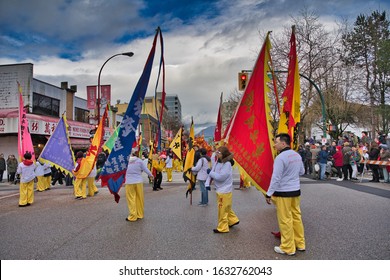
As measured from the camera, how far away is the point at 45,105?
23.1 meters

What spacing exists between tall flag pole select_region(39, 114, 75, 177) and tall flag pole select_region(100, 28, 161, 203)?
495cm

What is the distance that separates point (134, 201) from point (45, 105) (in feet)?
66.3

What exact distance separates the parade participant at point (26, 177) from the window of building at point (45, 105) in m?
14.9

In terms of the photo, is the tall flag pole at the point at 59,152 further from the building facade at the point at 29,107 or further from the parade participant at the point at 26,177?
the building facade at the point at 29,107

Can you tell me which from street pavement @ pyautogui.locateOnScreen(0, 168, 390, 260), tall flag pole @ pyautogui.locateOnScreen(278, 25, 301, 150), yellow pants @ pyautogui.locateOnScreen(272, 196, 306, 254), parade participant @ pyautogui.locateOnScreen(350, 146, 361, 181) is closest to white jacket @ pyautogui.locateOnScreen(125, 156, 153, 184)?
street pavement @ pyautogui.locateOnScreen(0, 168, 390, 260)

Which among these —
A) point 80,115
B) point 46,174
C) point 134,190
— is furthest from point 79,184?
point 80,115

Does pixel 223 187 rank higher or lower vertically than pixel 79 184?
higher

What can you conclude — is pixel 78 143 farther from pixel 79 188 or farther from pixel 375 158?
pixel 375 158

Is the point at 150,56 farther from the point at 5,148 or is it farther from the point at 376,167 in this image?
the point at 5,148

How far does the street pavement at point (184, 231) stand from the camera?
428 centimetres

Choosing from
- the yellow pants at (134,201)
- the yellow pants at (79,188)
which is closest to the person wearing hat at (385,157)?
the yellow pants at (134,201)

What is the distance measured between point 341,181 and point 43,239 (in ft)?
40.1

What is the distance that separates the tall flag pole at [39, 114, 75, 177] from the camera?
10.1 meters

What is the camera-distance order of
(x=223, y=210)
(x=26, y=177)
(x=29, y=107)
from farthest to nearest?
(x=29, y=107) → (x=26, y=177) → (x=223, y=210)
